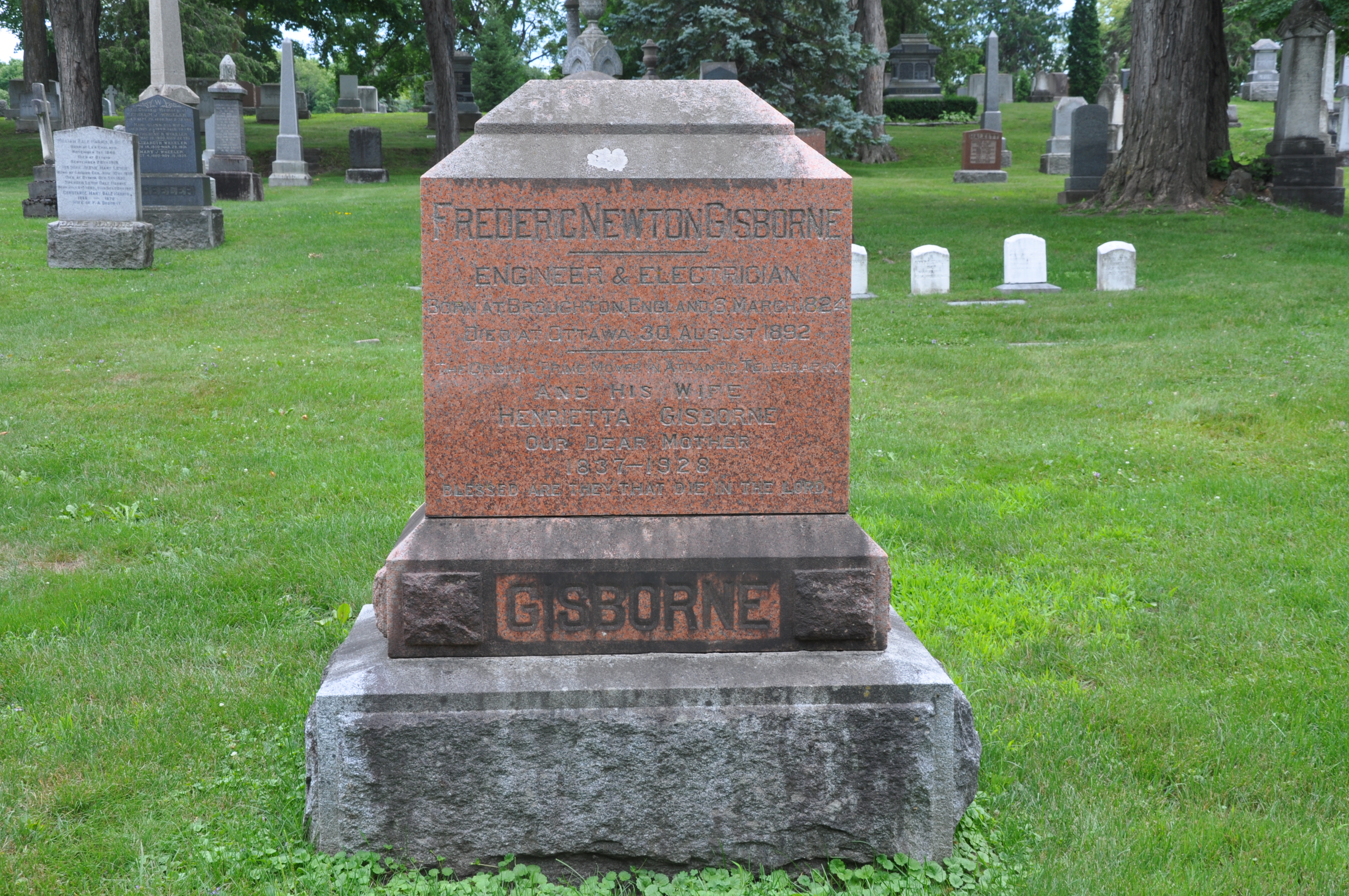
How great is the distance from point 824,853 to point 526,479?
51.3 inches

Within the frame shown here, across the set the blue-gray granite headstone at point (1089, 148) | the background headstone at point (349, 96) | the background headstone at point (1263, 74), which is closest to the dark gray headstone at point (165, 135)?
the blue-gray granite headstone at point (1089, 148)

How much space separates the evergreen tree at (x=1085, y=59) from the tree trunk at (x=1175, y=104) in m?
29.0

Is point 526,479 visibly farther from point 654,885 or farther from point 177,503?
point 177,503

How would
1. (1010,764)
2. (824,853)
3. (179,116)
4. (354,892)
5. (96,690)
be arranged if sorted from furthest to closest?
1. (179,116)
2. (96,690)
3. (1010,764)
4. (824,853)
5. (354,892)

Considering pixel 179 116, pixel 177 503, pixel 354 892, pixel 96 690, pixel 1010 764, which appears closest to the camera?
pixel 354 892

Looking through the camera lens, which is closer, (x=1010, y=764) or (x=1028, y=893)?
(x=1028, y=893)

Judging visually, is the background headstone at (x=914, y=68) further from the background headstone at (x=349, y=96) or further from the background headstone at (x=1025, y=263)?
the background headstone at (x=1025, y=263)

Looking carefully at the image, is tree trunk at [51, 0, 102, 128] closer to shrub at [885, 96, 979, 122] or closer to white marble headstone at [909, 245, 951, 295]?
white marble headstone at [909, 245, 951, 295]

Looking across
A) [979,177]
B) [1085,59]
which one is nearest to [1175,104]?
[979,177]

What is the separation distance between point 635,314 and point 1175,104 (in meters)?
17.4

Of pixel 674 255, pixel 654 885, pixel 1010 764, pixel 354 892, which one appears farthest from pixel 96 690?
pixel 1010 764

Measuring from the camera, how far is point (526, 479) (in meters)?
3.32

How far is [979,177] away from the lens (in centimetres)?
2933

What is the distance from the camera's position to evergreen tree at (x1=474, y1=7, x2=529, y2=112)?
3784cm
